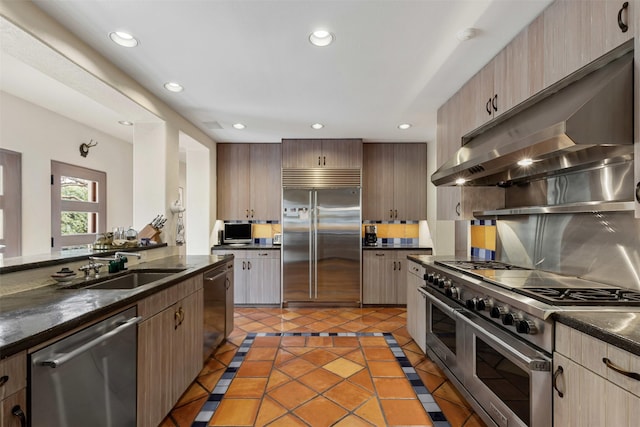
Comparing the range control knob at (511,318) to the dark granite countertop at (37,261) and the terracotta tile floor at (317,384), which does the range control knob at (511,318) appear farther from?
the dark granite countertop at (37,261)

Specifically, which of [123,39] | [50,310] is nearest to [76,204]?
[123,39]

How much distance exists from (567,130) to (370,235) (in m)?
3.42

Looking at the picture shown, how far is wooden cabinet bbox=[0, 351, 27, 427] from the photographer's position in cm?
87

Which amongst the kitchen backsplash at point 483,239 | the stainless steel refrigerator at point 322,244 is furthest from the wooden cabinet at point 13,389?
the stainless steel refrigerator at point 322,244

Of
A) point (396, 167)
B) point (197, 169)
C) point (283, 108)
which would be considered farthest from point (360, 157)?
point (197, 169)

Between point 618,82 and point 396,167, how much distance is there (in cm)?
332

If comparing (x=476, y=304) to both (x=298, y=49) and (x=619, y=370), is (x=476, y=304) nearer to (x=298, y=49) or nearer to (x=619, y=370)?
(x=619, y=370)

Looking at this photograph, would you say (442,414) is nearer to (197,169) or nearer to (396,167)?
(396,167)

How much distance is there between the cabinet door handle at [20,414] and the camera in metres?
0.90

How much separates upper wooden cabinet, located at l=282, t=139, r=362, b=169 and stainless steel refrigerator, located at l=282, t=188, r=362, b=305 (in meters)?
0.38

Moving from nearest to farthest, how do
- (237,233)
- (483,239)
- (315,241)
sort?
1. (483,239)
2. (315,241)
3. (237,233)

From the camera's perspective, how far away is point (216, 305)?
106 inches

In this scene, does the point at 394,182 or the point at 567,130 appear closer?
the point at 567,130

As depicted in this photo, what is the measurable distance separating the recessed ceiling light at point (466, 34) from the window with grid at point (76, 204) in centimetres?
456
